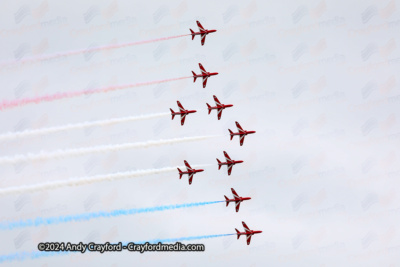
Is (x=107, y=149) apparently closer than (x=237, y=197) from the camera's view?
Yes

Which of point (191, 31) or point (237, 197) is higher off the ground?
point (191, 31)

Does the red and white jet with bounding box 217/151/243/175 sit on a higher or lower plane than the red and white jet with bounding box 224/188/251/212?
higher

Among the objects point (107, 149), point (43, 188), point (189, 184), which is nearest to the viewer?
point (43, 188)

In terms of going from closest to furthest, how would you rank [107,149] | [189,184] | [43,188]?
[43,188]
[107,149]
[189,184]

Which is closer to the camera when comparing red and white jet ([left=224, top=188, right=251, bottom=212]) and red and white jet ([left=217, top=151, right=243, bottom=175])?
red and white jet ([left=217, top=151, right=243, bottom=175])

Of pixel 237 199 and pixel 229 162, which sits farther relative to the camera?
pixel 237 199

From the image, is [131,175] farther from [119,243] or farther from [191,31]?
[191,31]

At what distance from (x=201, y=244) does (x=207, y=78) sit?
32494 mm

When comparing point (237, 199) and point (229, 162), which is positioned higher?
point (229, 162)

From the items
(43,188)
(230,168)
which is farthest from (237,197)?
(43,188)

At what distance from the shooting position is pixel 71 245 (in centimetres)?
14438

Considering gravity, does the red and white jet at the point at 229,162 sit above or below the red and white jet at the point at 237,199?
above

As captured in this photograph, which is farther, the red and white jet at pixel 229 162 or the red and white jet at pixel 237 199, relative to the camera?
the red and white jet at pixel 237 199

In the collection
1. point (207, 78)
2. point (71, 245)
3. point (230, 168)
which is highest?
point (207, 78)
